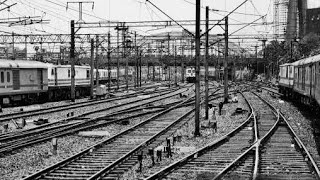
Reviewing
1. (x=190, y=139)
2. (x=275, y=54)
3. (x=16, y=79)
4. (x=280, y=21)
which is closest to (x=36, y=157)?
(x=190, y=139)

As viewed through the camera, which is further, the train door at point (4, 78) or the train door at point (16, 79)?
the train door at point (16, 79)

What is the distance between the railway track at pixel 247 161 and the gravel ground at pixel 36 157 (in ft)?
10.3

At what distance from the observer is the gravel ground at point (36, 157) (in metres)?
10.3

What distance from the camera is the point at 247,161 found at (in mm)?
11328

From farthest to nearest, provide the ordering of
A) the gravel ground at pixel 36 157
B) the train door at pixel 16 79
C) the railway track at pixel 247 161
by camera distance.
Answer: the train door at pixel 16 79
the gravel ground at pixel 36 157
the railway track at pixel 247 161

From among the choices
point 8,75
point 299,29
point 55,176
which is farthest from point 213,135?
point 299,29

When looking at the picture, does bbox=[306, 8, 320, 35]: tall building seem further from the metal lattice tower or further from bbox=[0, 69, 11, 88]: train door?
bbox=[0, 69, 11, 88]: train door

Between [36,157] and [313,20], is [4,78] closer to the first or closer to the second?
[36,157]

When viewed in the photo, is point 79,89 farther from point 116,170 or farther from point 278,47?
point 278,47

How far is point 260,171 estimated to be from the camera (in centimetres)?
1021

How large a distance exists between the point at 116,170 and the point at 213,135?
672 centimetres

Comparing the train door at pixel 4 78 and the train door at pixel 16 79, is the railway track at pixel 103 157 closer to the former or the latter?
the train door at pixel 4 78

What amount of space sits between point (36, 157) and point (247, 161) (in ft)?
17.8

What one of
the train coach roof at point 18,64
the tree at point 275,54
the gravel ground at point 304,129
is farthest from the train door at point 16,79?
the tree at point 275,54
